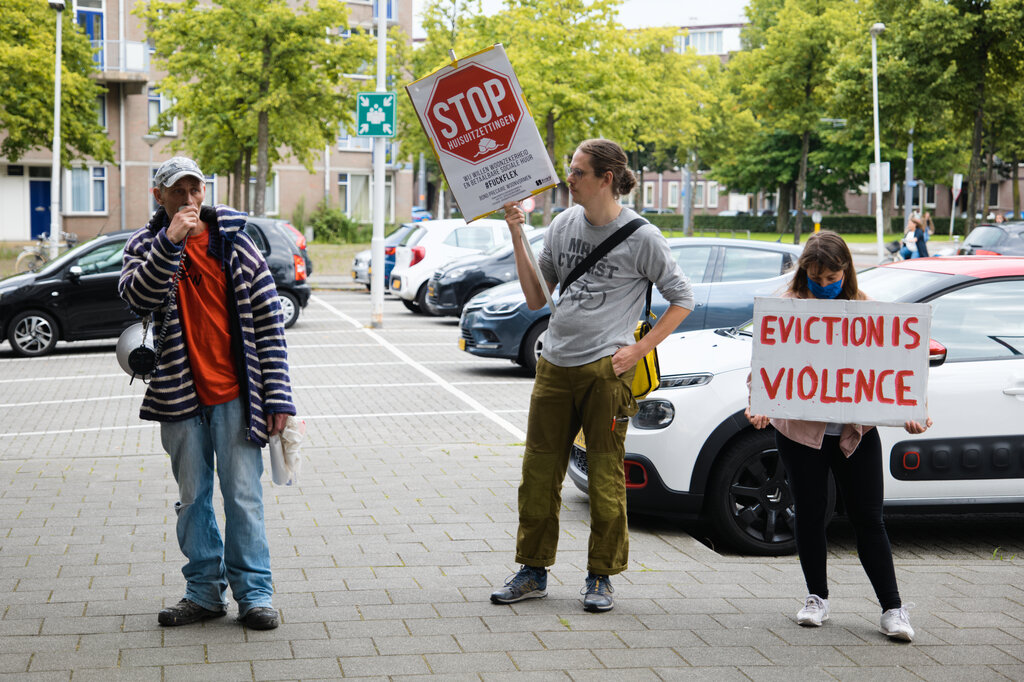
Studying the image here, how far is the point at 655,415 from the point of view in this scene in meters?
6.09

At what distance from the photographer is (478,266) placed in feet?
61.6

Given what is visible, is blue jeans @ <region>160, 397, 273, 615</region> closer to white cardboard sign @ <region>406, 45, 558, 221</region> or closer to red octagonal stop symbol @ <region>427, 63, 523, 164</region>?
white cardboard sign @ <region>406, 45, 558, 221</region>

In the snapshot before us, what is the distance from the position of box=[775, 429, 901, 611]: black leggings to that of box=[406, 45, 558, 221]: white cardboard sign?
5.01 ft

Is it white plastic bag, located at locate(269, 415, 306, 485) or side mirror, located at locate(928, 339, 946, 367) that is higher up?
side mirror, located at locate(928, 339, 946, 367)

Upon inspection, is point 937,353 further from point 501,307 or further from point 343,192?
point 343,192

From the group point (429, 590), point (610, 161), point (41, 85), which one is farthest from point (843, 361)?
point (41, 85)

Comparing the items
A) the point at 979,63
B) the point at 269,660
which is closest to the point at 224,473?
the point at 269,660

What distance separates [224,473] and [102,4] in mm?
48193

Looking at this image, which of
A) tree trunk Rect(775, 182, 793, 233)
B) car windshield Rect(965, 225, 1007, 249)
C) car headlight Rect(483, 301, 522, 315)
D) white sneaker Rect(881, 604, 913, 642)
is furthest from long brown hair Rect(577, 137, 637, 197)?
tree trunk Rect(775, 182, 793, 233)

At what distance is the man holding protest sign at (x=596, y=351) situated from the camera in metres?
4.75

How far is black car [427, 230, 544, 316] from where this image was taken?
18.6m

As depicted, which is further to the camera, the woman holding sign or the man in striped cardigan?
the woman holding sign

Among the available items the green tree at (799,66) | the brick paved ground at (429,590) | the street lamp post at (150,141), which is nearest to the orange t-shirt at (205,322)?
the brick paved ground at (429,590)

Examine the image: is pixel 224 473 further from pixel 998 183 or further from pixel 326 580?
pixel 998 183
